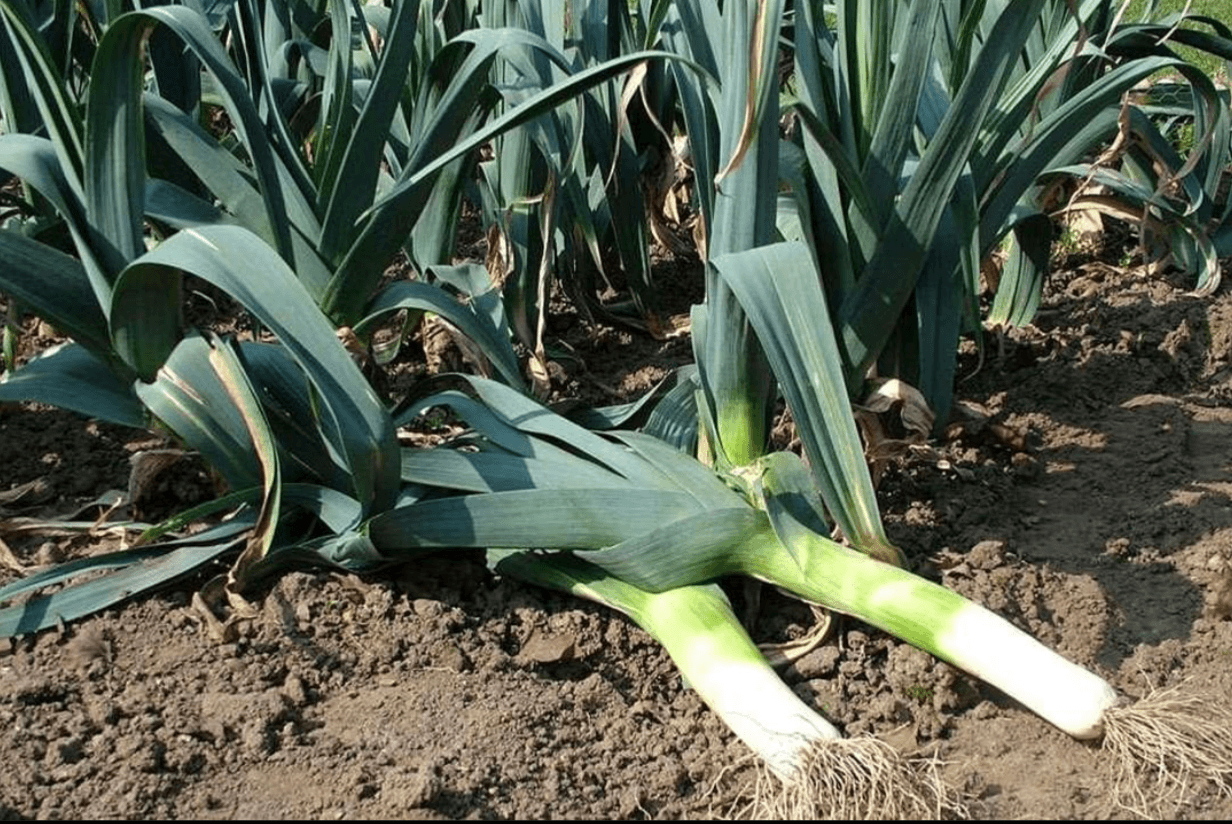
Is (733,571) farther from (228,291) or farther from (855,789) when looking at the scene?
(228,291)

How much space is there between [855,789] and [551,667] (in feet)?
1.74

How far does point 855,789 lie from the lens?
5.78 ft

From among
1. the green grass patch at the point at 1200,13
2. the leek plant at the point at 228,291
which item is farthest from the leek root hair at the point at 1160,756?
the green grass patch at the point at 1200,13

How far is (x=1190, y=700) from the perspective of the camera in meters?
1.89

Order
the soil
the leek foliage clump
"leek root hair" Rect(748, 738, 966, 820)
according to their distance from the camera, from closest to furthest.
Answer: "leek root hair" Rect(748, 738, 966, 820)
the soil
the leek foliage clump

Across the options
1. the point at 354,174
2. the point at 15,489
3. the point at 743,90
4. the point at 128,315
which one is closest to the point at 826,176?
the point at 743,90

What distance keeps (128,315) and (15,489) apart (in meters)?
0.48

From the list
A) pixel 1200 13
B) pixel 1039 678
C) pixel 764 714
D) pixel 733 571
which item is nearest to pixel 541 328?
pixel 733 571

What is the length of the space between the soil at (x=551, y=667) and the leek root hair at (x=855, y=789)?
0.07 m

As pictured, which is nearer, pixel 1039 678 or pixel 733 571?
pixel 1039 678

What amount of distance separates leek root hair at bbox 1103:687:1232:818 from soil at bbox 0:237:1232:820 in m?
0.02

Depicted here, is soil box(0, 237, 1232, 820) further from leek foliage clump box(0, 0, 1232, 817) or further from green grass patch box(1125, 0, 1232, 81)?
green grass patch box(1125, 0, 1232, 81)

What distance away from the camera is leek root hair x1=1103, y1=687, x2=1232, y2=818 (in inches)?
71.9

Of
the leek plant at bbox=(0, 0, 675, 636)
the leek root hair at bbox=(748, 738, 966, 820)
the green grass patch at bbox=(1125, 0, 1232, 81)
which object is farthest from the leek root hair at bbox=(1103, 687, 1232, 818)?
the green grass patch at bbox=(1125, 0, 1232, 81)
